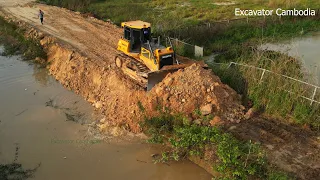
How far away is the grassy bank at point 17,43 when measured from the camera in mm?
17175

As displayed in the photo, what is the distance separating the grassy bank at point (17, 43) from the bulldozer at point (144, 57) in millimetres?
5868

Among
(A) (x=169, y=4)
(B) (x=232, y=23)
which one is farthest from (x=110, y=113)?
(A) (x=169, y=4)

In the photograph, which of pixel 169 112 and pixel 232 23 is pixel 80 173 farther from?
pixel 232 23

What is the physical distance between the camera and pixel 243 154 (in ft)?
25.9

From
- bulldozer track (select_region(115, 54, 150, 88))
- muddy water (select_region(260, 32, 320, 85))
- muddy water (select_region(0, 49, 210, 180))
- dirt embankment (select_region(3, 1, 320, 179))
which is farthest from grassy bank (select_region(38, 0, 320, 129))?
muddy water (select_region(0, 49, 210, 180))

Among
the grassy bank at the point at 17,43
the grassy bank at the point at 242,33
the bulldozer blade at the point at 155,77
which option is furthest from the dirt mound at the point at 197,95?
the grassy bank at the point at 17,43

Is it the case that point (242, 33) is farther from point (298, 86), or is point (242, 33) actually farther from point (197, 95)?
point (197, 95)

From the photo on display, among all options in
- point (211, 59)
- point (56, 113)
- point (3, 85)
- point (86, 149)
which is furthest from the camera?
point (211, 59)

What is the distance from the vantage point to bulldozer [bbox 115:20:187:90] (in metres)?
11.7

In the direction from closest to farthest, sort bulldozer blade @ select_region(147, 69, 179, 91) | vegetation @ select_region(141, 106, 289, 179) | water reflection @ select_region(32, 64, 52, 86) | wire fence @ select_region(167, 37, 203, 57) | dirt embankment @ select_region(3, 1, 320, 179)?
1. vegetation @ select_region(141, 106, 289, 179)
2. dirt embankment @ select_region(3, 1, 320, 179)
3. bulldozer blade @ select_region(147, 69, 179, 91)
4. water reflection @ select_region(32, 64, 52, 86)
5. wire fence @ select_region(167, 37, 203, 57)

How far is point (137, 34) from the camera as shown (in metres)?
Result: 13.0

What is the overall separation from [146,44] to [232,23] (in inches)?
400

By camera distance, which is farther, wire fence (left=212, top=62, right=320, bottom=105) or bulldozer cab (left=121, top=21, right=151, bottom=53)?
bulldozer cab (left=121, top=21, right=151, bottom=53)

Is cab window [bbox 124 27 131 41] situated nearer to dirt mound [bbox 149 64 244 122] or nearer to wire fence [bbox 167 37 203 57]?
wire fence [bbox 167 37 203 57]
